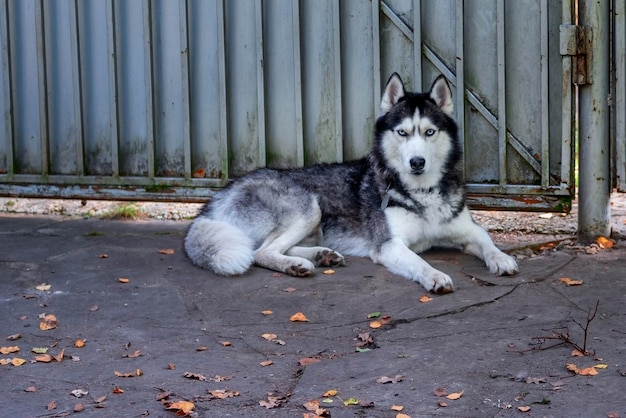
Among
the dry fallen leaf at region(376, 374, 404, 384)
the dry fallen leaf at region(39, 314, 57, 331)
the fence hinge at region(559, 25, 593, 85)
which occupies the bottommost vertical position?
the dry fallen leaf at region(376, 374, 404, 384)

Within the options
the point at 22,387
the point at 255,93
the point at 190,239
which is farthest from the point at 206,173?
the point at 22,387

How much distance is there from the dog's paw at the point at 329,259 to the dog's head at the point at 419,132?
0.71 m

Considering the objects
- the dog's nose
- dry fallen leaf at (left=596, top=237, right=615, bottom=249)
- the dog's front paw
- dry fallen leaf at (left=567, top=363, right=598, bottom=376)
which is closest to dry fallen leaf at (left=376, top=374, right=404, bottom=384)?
dry fallen leaf at (left=567, top=363, right=598, bottom=376)

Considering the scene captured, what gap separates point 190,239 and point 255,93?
157cm

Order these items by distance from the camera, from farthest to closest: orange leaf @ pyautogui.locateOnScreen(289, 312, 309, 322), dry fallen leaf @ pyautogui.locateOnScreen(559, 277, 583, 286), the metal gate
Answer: the metal gate → dry fallen leaf @ pyautogui.locateOnScreen(559, 277, 583, 286) → orange leaf @ pyautogui.locateOnScreen(289, 312, 309, 322)

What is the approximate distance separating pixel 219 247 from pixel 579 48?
2.78 metres

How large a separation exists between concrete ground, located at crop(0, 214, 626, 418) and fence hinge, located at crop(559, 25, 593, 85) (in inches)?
47.3

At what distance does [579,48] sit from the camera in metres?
6.53

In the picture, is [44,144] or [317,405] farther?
[44,144]

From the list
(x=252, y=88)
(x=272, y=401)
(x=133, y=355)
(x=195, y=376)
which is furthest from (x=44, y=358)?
(x=252, y=88)

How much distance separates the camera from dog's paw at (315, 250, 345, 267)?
627 centimetres

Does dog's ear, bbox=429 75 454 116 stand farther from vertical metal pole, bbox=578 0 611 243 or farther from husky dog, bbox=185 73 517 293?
vertical metal pole, bbox=578 0 611 243

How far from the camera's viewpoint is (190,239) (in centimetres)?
635

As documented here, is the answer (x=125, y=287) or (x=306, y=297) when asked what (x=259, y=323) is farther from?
(x=125, y=287)
